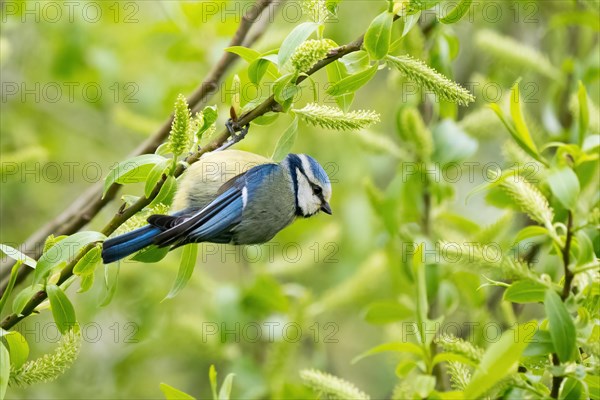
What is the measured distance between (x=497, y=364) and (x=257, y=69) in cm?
71

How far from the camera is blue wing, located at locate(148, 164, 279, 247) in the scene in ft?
5.55

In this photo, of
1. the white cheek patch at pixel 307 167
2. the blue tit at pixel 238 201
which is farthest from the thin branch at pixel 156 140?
the white cheek patch at pixel 307 167

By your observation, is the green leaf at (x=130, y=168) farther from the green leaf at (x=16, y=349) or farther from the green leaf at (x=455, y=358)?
the green leaf at (x=455, y=358)

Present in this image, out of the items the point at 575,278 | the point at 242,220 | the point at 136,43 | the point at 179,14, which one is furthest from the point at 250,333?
the point at 575,278

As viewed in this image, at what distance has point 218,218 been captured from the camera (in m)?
1.98

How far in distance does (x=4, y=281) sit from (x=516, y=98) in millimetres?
1271

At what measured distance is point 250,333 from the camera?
3002 millimetres

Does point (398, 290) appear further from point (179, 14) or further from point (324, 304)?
point (179, 14)

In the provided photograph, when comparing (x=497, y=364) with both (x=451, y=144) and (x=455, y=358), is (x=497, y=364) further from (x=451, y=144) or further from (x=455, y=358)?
(x=451, y=144)

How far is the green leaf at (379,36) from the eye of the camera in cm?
138

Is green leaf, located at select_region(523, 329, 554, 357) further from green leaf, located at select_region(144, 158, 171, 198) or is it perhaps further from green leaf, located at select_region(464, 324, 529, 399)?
green leaf, located at select_region(144, 158, 171, 198)

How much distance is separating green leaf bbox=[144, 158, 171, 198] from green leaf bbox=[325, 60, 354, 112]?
0.36 meters

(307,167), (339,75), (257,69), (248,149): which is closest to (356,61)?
(339,75)

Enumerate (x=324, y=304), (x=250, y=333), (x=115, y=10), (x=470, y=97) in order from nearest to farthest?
(x=470, y=97) < (x=324, y=304) < (x=250, y=333) < (x=115, y=10)
